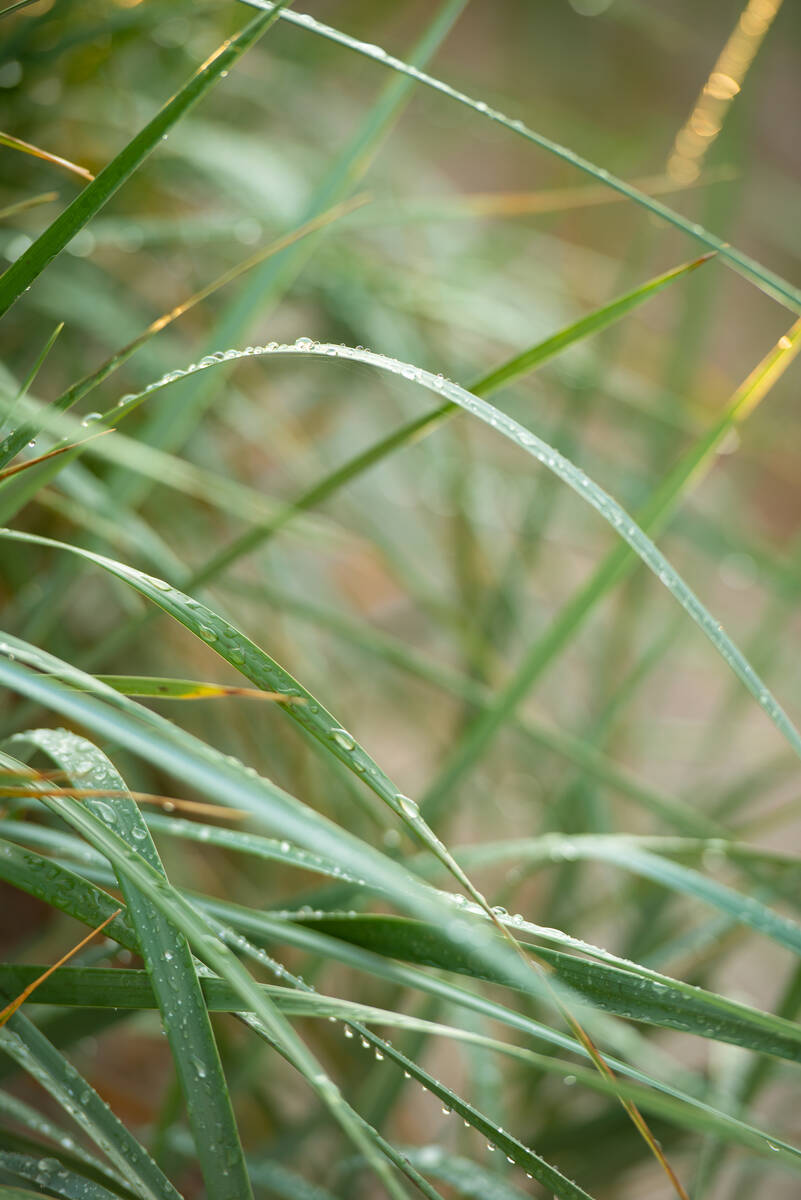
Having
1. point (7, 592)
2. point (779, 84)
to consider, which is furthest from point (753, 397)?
point (779, 84)

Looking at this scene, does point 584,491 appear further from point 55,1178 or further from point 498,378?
point 55,1178

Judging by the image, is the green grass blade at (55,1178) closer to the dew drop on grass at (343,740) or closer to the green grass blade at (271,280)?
the dew drop on grass at (343,740)

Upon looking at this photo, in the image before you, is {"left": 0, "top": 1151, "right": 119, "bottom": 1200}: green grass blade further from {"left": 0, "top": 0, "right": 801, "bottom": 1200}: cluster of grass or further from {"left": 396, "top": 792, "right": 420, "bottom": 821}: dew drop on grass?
{"left": 396, "top": 792, "right": 420, "bottom": 821}: dew drop on grass

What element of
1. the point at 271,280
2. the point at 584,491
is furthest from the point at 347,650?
the point at 584,491

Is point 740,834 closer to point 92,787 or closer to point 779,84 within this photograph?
point 92,787

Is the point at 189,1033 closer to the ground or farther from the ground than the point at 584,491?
closer to the ground

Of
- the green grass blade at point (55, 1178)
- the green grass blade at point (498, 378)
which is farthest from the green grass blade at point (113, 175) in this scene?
the green grass blade at point (55, 1178)
